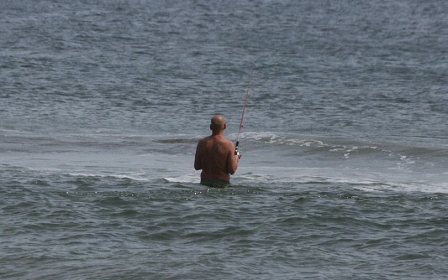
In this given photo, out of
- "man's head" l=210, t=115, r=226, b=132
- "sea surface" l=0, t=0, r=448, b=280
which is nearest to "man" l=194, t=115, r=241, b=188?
"man's head" l=210, t=115, r=226, b=132

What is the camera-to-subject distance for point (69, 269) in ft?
30.4

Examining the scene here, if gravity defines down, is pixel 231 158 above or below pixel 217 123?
below

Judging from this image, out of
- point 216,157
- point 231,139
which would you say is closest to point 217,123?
point 216,157

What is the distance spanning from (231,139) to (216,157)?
23.0ft

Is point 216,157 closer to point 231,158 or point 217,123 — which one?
point 231,158

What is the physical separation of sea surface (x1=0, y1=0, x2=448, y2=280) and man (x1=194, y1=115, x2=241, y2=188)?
198mm

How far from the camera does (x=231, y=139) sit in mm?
19766

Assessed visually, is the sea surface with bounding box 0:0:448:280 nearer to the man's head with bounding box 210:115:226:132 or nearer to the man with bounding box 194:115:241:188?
the man with bounding box 194:115:241:188

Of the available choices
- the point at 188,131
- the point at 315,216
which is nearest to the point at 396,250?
the point at 315,216

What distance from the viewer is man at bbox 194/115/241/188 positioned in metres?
12.7

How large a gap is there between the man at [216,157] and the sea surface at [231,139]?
0.65 ft

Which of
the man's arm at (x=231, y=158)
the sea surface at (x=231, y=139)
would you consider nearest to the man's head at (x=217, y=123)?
the man's arm at (x=231, y=158)

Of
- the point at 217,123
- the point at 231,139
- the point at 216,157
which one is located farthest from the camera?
the point at 231,139

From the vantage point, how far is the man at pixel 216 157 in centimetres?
1266
